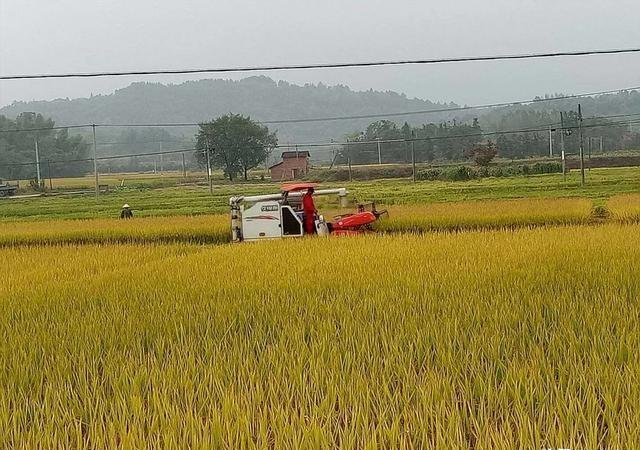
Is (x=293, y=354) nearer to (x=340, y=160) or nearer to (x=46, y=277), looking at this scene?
(x=46, y=277)

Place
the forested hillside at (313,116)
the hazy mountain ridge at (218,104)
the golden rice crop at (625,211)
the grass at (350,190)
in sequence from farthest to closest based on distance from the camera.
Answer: the hazy mountain ridge at (218,104)
the forested hillside at (313,116)
the grass at (350,190)
the golden rice crop at (625,211)

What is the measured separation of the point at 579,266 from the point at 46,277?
17.4 feet

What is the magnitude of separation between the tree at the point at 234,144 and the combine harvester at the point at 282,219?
10.8 meters

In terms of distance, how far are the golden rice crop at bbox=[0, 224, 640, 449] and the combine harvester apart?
3.32 m

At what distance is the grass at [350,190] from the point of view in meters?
16.6

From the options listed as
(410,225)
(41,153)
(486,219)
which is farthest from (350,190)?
(41,153)

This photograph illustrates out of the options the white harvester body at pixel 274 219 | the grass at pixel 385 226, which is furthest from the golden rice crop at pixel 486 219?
the white harvester body at pixel 274 219

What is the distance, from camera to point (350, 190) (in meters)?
18.3

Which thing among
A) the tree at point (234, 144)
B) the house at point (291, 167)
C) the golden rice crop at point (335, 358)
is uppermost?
the tree at point (234, 144)

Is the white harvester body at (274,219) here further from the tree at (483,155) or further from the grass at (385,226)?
the tree at (483,155)

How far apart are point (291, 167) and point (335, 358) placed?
16816 millimetres

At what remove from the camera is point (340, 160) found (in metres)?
21.7

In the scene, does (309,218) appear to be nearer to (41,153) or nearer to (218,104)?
(41,153)

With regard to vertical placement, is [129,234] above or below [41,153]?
below
